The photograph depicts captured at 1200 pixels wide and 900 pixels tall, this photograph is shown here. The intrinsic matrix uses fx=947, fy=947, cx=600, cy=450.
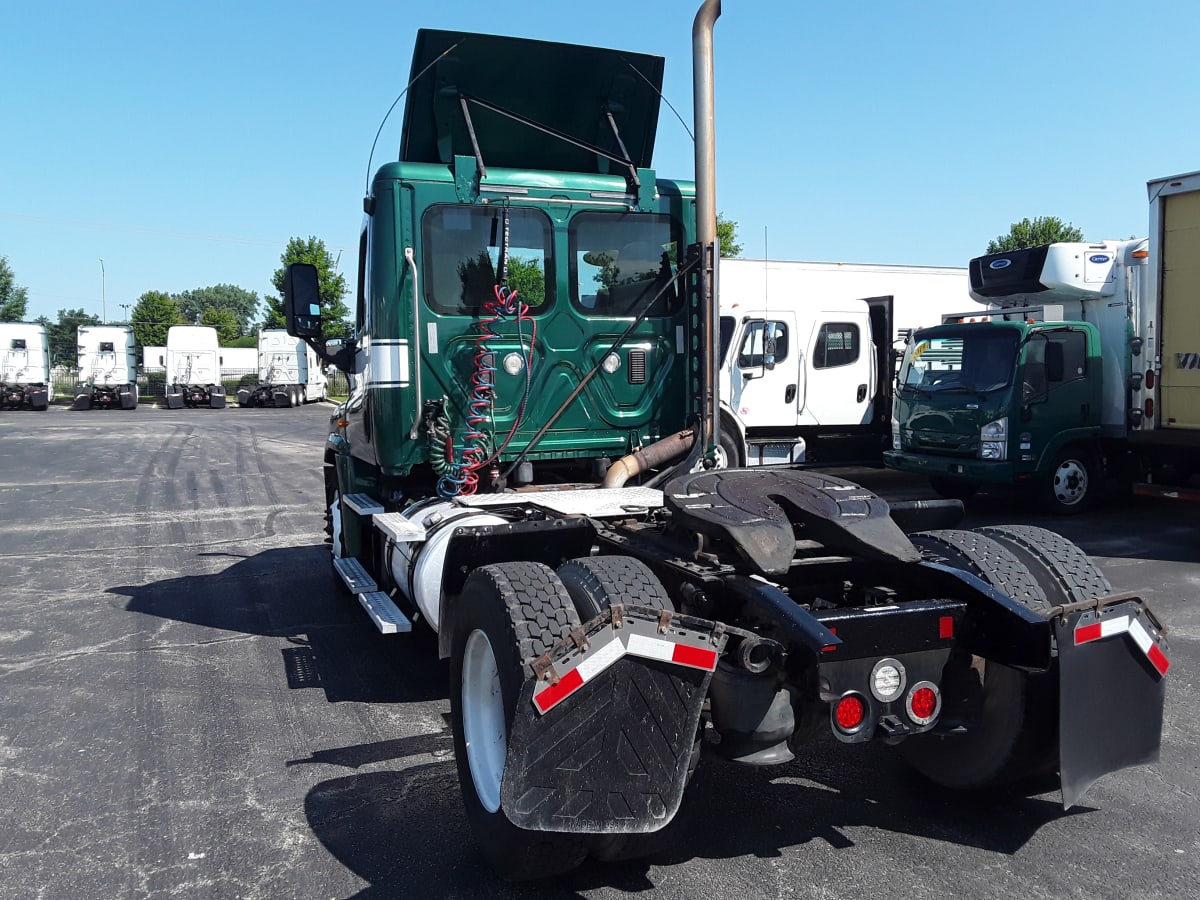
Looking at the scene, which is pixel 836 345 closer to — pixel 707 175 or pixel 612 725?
pixel 707 175

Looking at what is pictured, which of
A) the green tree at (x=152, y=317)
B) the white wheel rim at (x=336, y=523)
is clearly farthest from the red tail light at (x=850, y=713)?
the green tree at (x=152, y=317)

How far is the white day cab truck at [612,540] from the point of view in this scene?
275 centimetres

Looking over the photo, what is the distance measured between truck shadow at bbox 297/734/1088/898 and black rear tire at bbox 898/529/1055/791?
184 mm

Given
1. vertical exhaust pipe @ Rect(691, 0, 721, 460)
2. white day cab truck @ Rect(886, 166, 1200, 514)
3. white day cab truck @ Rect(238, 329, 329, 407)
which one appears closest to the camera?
vertical exhaust pipe @ Rect(691, 0, 721, 460)

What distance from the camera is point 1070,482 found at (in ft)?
36.2

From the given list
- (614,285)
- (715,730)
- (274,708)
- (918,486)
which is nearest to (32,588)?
(274,708)

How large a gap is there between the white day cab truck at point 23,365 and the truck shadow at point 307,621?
1350 inches

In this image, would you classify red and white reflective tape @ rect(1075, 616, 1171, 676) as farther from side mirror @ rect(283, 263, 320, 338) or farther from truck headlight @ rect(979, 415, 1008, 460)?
truck headlight @ rect(979, 415, 1008, 460)

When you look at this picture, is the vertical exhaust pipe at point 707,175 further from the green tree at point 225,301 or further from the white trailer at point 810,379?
the green tree at point 225,301

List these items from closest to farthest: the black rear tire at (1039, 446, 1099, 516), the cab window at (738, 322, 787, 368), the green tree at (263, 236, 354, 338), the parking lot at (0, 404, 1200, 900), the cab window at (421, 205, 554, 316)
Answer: the parking lot at (0, 404, 1200, 900) → the cab window at (421, 205, 554, 316) → the black rear tire at (1039, 446, 1099, 516) → the cab window at (738, 322, 787, 368) → the green tree at (263, 236, 354, 338)

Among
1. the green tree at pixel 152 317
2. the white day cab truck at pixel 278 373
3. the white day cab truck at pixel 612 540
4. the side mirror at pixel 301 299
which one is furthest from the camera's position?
Result: the green tree at pixel 152 317

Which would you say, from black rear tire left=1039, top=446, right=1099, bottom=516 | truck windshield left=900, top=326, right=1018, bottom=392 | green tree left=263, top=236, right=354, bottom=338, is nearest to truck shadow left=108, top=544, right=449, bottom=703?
truck windshield left=900, top=326, right=1018, bottom=392

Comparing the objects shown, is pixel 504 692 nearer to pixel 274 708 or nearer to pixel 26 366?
pixel 274 708

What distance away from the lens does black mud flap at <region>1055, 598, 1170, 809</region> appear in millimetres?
2967
